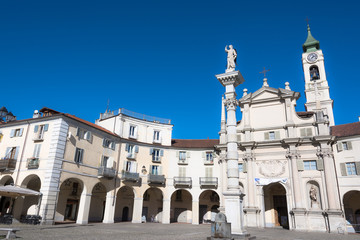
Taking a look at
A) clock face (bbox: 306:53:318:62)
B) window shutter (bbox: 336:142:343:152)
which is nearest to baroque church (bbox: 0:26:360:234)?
window shutter (bbox: 336:142:343:152)

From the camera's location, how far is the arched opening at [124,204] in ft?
125

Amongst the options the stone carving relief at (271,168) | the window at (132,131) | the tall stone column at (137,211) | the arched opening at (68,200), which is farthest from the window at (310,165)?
the arched opening at (68,200)

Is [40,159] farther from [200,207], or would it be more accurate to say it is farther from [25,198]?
[200,207]

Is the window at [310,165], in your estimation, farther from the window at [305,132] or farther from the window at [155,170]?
the window at [155,170]

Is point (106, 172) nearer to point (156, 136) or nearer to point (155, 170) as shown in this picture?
point (155, 170)

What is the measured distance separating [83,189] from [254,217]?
20620mm

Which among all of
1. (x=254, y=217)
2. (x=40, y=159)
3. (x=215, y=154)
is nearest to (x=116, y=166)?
(x=40, y=159)

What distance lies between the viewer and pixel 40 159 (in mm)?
27391

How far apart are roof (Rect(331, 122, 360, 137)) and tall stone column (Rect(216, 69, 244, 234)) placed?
2050 cm

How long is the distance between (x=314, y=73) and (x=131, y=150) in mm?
37122

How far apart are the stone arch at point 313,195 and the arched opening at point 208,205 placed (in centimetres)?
1248

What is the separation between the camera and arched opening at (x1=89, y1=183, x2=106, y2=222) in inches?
1414

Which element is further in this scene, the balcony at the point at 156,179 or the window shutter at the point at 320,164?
the balcony at the point at 156,179

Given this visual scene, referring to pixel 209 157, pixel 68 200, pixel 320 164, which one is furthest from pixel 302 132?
pixel 68 200
